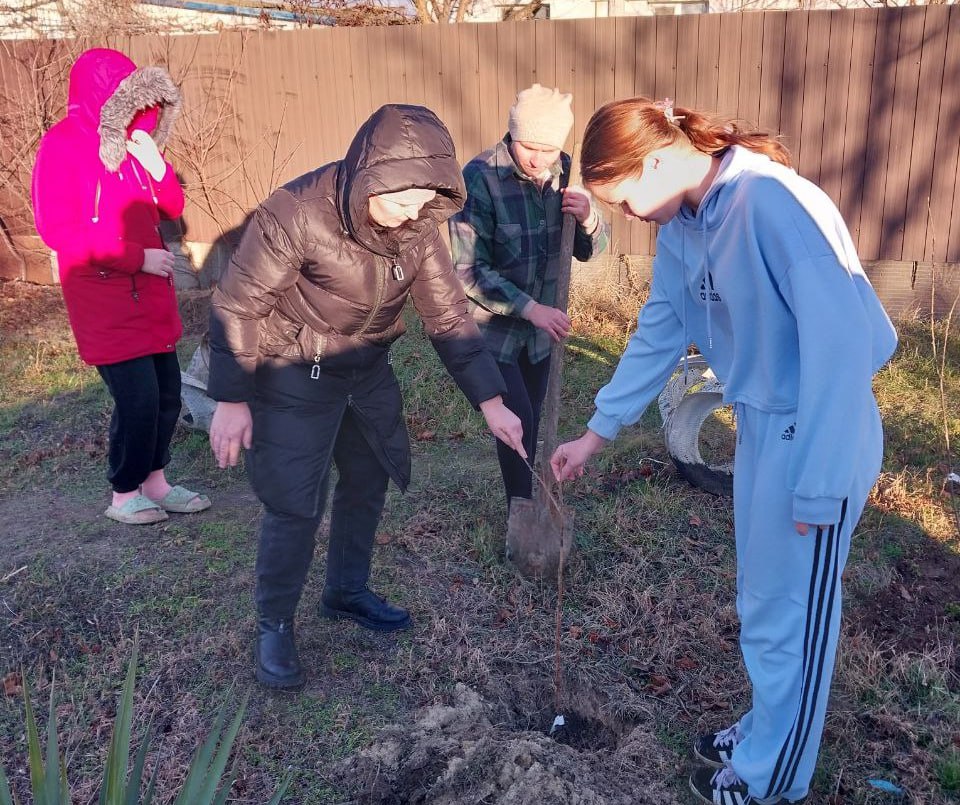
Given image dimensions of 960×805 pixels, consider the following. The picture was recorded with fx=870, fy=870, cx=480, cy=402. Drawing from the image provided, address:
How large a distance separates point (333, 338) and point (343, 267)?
26cm

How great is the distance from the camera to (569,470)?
2.72m

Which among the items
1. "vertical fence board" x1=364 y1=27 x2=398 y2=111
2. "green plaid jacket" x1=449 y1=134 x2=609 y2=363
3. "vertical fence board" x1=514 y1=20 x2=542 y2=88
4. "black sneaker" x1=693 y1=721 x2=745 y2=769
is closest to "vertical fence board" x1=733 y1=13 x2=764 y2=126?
"vertical fence board" x1=514 y1=20 x2=542 y2=88

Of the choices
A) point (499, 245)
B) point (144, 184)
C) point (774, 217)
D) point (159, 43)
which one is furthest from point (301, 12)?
point (774, 217)

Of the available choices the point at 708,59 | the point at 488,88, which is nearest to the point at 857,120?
the point at 708,59

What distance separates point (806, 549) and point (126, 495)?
11.0ft

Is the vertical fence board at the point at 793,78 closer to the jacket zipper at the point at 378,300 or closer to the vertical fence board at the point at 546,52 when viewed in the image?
the vertical fence board at the point at 546,52

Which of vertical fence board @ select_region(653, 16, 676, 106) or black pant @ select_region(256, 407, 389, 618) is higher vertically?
vertical fence board @ select_region(653, 16, 676, 106)

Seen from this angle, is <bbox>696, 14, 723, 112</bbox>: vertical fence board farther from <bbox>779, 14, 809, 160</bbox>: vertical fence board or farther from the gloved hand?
the gloved hand

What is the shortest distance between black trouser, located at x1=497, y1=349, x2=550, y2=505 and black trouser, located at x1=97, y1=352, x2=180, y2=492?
161 cm

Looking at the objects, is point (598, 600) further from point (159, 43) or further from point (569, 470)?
point (159, 43)

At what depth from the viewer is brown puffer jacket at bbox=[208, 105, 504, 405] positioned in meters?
2.44

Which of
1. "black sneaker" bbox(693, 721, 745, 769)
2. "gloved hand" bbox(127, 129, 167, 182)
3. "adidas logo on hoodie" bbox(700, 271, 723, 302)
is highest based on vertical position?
"gloved hand" bbox(127, 129, 167, 182)

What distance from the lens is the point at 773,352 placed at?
1985 mm

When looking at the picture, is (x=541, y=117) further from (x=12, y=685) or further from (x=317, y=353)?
(x=12, y=685)
